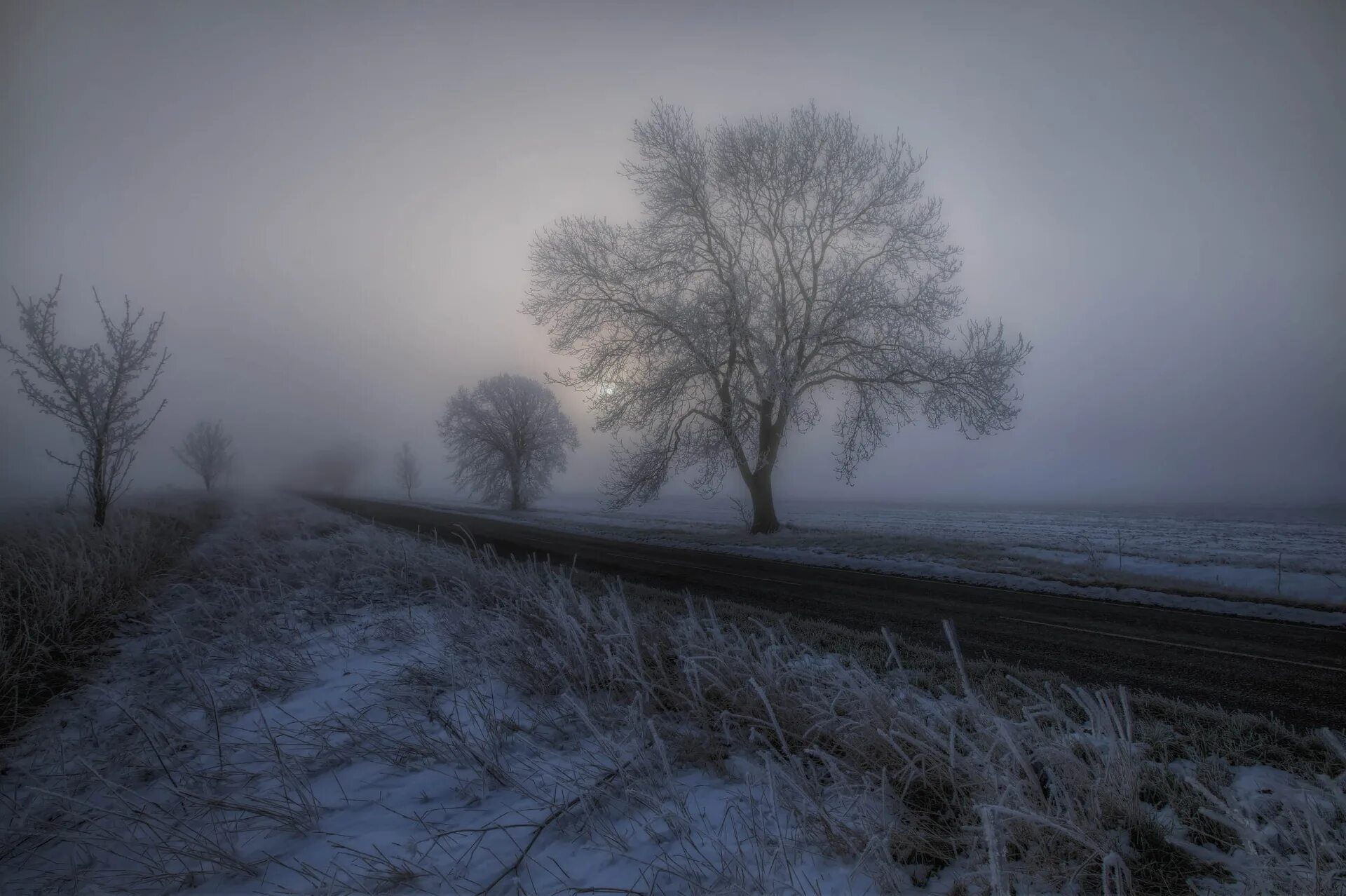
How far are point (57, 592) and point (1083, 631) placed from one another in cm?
1347

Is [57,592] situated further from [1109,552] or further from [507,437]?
[507,437]

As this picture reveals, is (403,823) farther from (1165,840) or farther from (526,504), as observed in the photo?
(526,504)

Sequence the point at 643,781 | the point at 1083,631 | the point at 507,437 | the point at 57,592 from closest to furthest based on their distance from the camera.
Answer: the point at 643,781, the point at 57,592, the point at 1083,631, the point at 507,437

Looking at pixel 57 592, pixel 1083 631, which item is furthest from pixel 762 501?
pixel 57 592

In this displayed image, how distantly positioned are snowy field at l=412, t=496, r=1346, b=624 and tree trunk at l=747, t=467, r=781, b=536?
2.34 ft

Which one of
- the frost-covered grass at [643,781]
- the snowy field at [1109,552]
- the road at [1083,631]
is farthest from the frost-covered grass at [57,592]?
the snowy field at [1109,552]

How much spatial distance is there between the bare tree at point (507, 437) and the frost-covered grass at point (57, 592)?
102ft

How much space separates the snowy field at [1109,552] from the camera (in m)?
10.6

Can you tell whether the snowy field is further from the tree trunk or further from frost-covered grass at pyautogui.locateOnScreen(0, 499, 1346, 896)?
frost-covered grass at pyautogui.locateOnScreen(0, 499, 1346, 896)

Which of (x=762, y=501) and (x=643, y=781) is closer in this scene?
(x=643, y=781)

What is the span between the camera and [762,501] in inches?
800

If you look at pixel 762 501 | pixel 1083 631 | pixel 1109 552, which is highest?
pixel 762 501

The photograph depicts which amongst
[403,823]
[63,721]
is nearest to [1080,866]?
[403,823]

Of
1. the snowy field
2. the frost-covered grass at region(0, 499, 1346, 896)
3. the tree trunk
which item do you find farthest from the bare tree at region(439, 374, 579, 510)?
the frost-covered grass at region(0, 499, 1346, 896)
